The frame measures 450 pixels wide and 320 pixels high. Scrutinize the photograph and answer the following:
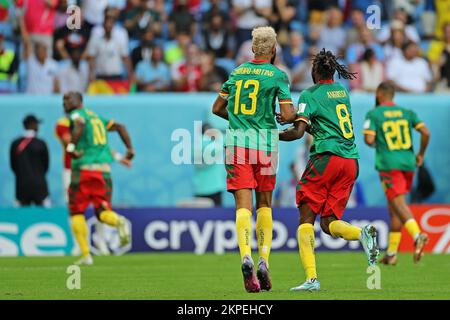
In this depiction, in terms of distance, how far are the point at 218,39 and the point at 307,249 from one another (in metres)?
12.4

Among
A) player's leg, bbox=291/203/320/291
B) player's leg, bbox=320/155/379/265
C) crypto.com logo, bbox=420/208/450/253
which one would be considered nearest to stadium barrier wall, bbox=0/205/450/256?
crypto.com logo, bbox=420/208/450/253

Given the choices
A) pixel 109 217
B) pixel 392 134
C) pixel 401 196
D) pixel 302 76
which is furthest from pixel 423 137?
pixel 302 76

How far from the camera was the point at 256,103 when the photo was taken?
39.6 feet

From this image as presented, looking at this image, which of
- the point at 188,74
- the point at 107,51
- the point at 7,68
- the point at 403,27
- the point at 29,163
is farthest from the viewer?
the point at 403,27

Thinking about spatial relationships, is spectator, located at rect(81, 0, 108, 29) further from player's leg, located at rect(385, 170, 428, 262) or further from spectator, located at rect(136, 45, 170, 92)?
player's leg, located at rect(385, 170, 428, 262)

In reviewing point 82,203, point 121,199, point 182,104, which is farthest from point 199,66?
point 82,203

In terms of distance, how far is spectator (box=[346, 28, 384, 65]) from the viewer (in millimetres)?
23422

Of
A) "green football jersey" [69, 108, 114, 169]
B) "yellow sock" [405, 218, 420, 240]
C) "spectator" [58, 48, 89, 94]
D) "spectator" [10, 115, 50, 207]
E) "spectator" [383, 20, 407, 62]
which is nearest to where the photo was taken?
"yellow sock" [405, 218, 420, 240]

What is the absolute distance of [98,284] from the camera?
1338 cm

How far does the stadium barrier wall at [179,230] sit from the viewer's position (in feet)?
68.6

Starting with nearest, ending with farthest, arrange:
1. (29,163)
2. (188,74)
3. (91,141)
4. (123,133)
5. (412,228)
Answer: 1. (412,228)
2. (91,141)
3. (123,133)
4. (29,163)
5. (188,74)

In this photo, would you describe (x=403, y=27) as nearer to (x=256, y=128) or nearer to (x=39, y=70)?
(x=39, y=70)

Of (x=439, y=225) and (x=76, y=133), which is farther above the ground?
(x=76, y=133)

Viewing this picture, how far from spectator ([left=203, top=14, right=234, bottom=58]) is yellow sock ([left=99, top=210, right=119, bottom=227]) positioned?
682 centimetres
